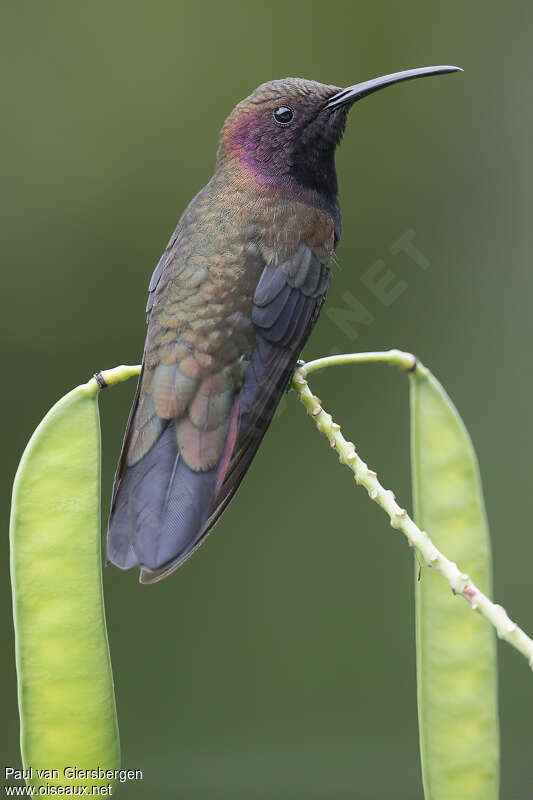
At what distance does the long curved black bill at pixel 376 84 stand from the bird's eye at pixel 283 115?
0.05 m

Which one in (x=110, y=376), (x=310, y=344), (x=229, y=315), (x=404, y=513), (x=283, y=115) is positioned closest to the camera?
(x=404, y=513)

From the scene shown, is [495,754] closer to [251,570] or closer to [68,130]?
[251,570]

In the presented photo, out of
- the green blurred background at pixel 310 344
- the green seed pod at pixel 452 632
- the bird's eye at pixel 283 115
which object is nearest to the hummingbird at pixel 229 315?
the bird's eye at pixel 283 115

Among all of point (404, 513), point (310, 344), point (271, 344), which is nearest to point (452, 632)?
point (404, 513)

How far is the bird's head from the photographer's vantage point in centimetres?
112

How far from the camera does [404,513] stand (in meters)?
0.81

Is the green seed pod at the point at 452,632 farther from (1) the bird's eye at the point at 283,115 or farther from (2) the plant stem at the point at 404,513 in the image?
(1) the bird's eye at the point at 283,115

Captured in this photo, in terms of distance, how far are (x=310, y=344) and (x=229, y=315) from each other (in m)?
1.21

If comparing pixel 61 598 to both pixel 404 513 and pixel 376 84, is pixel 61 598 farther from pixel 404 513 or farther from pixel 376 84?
pixel 376 84

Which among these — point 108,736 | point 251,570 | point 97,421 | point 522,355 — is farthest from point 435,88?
point 108,736

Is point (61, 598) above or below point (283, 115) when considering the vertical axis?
below

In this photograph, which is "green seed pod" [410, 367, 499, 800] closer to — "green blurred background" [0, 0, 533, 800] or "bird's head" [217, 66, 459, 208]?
"bird's head" [217, 66, 459, 208]

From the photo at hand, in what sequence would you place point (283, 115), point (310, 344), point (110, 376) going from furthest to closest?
point (310, 344) < point (283, 115) < point (110, 376)

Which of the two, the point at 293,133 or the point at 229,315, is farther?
the point at 293,133
